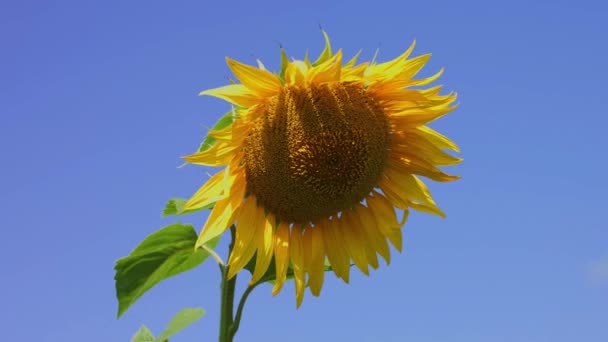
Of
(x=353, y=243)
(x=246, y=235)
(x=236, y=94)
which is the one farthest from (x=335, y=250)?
(x=236, y=94)

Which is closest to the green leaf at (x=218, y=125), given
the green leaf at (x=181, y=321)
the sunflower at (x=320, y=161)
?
the sunflower at (x=320, y=161)

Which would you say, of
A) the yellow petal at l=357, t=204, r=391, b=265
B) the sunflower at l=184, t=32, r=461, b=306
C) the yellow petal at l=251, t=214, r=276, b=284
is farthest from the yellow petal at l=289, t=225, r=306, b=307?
the yellow petal at l=357, t=204, r=391, b=265

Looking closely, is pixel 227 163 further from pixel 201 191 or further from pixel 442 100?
pixel 442 100

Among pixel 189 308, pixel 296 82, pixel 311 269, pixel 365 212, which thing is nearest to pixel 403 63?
pixel 296 82

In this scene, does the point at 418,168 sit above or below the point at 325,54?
below

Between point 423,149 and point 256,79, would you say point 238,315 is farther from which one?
point 423,149

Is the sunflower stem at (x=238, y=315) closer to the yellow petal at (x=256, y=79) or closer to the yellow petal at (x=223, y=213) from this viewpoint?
the yellow petal at (x=223, y=213)
